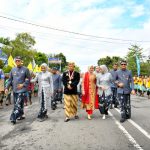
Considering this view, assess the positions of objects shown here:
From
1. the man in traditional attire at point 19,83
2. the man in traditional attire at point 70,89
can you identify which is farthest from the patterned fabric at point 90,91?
the man in traditional attire at point 19,83

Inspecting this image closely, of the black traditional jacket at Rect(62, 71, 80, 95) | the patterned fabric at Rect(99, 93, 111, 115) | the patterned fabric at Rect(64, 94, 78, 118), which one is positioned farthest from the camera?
the patterned fabric at Rect(99, 93, 111, 115)

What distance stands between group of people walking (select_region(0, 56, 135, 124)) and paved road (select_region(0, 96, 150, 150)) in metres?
0.41

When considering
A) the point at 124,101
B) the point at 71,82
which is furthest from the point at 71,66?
the point at 124,101

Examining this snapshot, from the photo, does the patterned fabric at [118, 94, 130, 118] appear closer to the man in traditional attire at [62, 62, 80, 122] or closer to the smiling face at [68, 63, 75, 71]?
the man in traditional attire at [62, 62, 80, 122]

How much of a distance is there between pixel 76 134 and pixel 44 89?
3.58m

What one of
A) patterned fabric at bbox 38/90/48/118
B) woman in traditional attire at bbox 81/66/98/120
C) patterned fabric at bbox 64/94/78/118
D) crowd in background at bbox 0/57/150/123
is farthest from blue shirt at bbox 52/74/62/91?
patterned fabric at bbox 64/94/78/118

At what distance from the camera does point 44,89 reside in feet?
40.9

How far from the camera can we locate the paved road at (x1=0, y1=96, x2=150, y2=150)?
7.79 metres

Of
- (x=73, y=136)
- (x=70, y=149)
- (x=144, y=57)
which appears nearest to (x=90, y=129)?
(x=73, y=136)

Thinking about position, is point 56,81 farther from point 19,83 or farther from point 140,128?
point 140,128

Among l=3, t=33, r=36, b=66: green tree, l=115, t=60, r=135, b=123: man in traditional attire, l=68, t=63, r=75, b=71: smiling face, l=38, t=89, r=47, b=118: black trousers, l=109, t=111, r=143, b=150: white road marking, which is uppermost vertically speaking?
l=3, t=33, r=36, b=66: green tree

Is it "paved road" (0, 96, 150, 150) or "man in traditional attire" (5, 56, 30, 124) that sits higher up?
"man in traditional attire" (5, 56, 30, 124)

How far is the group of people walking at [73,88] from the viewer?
1187cm

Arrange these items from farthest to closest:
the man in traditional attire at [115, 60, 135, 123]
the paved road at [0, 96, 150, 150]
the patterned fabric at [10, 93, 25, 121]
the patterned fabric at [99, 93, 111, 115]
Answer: the patterned fabric at [99, 93, 111, 115], the man in traditional attire at [115, 60, 135, 123], the patterned fabric at [10, 93, 25, 121], the paved road at [0, 96, 150, 150]
